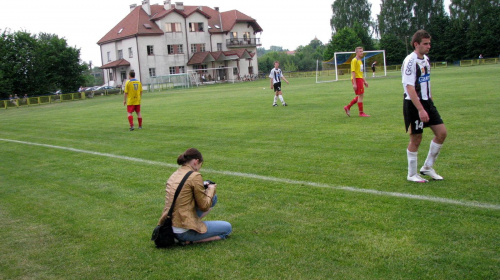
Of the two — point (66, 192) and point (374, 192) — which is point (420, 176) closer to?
point (374, 192)

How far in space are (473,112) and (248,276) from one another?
10661mm

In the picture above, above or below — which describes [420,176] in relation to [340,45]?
below

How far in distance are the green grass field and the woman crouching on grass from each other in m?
0.15

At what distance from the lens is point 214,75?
6919 centimetres

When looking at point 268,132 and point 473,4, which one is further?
point 473,4

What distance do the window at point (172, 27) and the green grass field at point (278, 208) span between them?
57.0 meters

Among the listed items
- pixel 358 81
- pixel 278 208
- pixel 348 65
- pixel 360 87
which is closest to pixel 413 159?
pixel 278 208

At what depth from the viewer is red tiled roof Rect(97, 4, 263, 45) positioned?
2522 inches

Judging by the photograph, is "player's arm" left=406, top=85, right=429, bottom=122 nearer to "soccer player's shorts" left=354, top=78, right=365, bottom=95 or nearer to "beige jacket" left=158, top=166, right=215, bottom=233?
"beige jacket" left=158, top=166, right=215, bottom=233

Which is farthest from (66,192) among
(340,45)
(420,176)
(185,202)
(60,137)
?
(340,45)

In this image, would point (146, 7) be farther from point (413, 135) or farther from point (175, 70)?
Result: point (413, 135)

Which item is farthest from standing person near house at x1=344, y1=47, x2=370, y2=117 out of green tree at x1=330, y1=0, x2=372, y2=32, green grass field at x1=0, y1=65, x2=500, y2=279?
green tree at x1=330, y1=0, x2=372, y2=32

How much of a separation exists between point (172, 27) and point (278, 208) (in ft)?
211

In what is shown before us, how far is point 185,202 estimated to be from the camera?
4.55 meters
